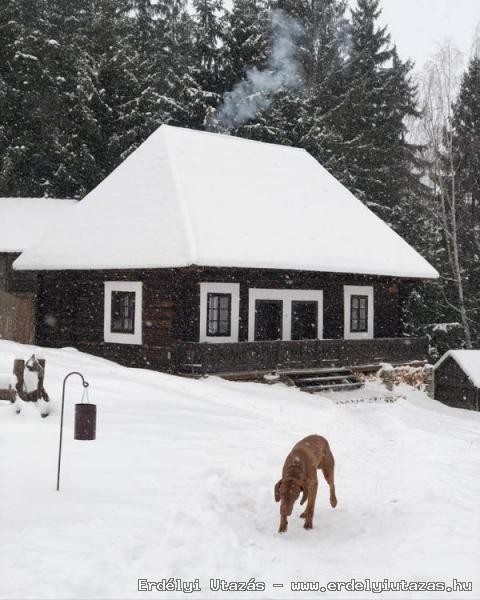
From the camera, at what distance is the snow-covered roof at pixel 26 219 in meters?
25.5

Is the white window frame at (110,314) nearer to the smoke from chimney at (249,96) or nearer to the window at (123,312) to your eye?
the window at (123,312)

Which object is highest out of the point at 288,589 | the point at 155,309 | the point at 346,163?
the point at 346,163

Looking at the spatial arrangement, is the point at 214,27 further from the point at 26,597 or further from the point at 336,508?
the point at 26,597

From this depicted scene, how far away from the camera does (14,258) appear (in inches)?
1007

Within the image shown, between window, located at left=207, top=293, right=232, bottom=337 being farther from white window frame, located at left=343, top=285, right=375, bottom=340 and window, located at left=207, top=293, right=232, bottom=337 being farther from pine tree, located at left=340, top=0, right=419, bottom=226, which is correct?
pine tree, located at left=340, top=0, right=419, bottom=226

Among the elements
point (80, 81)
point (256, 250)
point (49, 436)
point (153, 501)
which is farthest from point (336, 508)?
point (80, 81)

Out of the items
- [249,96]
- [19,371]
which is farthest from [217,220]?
[249,96]

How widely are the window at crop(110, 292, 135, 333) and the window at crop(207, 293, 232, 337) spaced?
82.7 inches

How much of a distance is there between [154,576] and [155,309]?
1357cm

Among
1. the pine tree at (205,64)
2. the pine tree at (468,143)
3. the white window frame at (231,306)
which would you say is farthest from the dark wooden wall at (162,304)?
the pine tree at (468,143)

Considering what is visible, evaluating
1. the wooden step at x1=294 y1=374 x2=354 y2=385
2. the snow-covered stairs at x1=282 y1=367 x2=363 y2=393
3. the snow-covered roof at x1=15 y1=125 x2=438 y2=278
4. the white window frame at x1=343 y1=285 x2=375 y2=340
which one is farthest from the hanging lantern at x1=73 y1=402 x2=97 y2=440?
the white window frame at x1=343 y1=285 x2=375 y2=340

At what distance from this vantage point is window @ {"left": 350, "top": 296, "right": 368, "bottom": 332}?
22.6 metres

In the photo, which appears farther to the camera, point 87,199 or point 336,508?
point 87,199

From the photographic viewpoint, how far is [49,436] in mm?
9258
